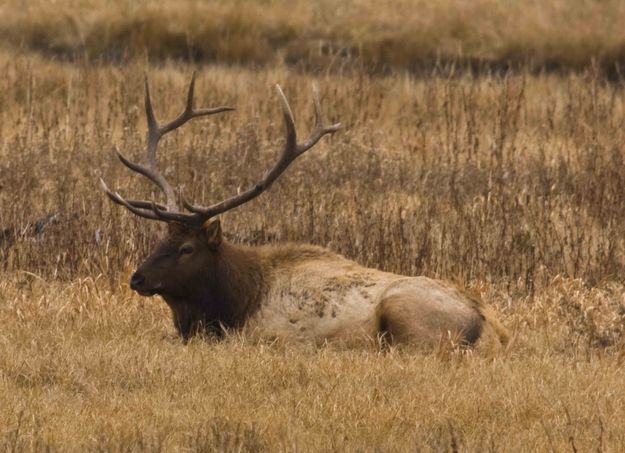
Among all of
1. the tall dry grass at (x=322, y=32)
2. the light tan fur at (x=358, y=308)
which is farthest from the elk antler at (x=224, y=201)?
the tall dry grass at (x=322, y=32)

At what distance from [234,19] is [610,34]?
20.5 feet

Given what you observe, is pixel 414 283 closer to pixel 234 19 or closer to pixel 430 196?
pixel 430 196

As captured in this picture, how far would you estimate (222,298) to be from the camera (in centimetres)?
993

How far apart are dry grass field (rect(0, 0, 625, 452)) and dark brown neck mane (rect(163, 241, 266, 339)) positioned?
0.63 feet

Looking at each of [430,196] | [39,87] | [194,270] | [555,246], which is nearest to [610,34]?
[39,87]

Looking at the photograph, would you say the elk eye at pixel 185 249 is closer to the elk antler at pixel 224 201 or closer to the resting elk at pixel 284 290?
the resting elk at pixel 284 290

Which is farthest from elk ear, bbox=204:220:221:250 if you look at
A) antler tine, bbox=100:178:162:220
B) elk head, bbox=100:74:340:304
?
antler tine, bbox=100:178:162:220

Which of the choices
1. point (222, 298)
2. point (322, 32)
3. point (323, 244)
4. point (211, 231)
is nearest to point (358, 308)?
point (222, 298)

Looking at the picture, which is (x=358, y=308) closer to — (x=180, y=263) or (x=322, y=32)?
(x=180, y=263)

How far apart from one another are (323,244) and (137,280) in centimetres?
279

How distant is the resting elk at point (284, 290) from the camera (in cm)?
919

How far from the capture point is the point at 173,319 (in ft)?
32.5

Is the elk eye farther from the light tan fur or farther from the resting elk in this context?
the light tan fur

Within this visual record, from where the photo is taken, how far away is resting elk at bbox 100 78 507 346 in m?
9.19
